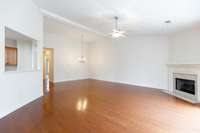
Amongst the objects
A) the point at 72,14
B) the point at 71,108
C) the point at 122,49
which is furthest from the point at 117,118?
the point at 122,49

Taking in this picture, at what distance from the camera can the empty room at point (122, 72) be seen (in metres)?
2.57

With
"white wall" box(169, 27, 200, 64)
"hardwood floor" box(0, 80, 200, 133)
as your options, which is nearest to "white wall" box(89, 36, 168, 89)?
"white wall" box(169, 27, 200, 64)

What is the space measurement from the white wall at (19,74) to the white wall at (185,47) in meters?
5.67

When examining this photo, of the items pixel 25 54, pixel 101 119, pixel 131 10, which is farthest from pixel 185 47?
pixel 25 54

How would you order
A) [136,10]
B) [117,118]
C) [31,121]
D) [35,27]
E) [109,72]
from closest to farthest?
[31,121] → [117,118] → [136,10] → [35,27] → [109,72]

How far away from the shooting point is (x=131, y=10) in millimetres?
3637

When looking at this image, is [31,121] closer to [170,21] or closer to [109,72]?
[170,21]

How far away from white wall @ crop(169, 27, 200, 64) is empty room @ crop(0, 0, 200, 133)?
37 millimetres

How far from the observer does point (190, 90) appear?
15.5ft

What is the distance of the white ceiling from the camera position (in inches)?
126

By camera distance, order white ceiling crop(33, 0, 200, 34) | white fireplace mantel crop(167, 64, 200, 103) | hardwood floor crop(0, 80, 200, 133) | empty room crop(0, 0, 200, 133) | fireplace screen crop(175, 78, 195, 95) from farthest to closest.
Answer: fireplace screen crop(175, 78, 195, 95) < white fireplace mantel crop(167, 64, 200, 103) < white ceiling crop(33, 0, 200, 34) < empty room crop(0, 0, 200, 133) < hardwood floor crop(0, 80, 200, 133)

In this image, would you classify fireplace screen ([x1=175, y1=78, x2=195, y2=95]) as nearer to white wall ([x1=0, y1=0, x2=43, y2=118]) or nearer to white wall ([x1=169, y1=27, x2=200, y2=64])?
white wall ([x1=169, y1=27, x2=200, y2=64])

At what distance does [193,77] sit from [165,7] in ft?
9.34

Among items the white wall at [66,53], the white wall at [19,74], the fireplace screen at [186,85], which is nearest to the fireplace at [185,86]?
the fireplace screen at [186,85]
